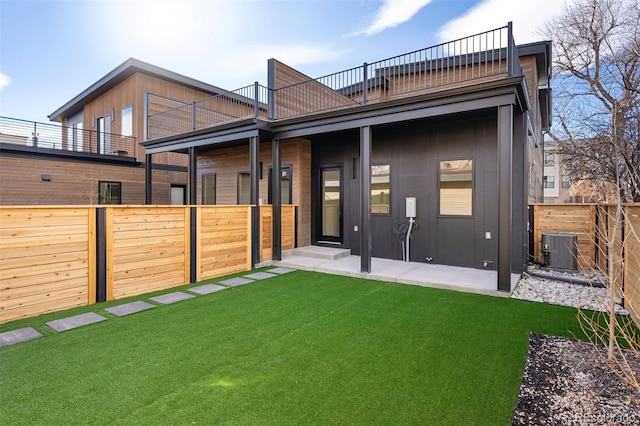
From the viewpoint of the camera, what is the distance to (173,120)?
11.8 metres

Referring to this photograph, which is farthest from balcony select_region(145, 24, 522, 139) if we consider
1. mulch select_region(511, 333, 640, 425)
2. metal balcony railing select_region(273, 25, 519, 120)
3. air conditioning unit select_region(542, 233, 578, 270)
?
mulch select_region(511, 333, 640, 425)

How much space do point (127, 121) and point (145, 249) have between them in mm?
10751

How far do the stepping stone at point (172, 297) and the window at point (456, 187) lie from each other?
5.22 meters

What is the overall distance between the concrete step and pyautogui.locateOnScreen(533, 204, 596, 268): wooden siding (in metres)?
4.24

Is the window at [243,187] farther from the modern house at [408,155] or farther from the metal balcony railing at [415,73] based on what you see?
the metal balcony railing at [415,73]

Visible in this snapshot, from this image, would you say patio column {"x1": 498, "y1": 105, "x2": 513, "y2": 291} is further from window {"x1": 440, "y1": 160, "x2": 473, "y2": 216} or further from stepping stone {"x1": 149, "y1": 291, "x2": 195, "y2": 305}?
stepping stone {"x1": 149, "y1": 291, "x2": 195, "y2": 305}

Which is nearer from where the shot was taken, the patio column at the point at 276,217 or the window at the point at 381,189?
the patio column at the point at 276,217

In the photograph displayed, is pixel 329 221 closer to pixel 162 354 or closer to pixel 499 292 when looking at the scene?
pixel 499 292

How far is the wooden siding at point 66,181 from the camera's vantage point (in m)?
9.52

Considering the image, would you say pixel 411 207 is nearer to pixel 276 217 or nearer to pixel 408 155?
pixel 408 155

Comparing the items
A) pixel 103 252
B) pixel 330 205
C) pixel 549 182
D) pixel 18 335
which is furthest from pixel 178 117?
pixel 549 182

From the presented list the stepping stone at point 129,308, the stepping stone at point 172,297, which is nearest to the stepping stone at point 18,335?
the stepping stone at point 129,308

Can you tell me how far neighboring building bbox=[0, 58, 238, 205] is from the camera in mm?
9805

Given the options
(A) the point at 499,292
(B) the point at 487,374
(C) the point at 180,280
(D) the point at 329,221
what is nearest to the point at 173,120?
(D) the point at 329,221
